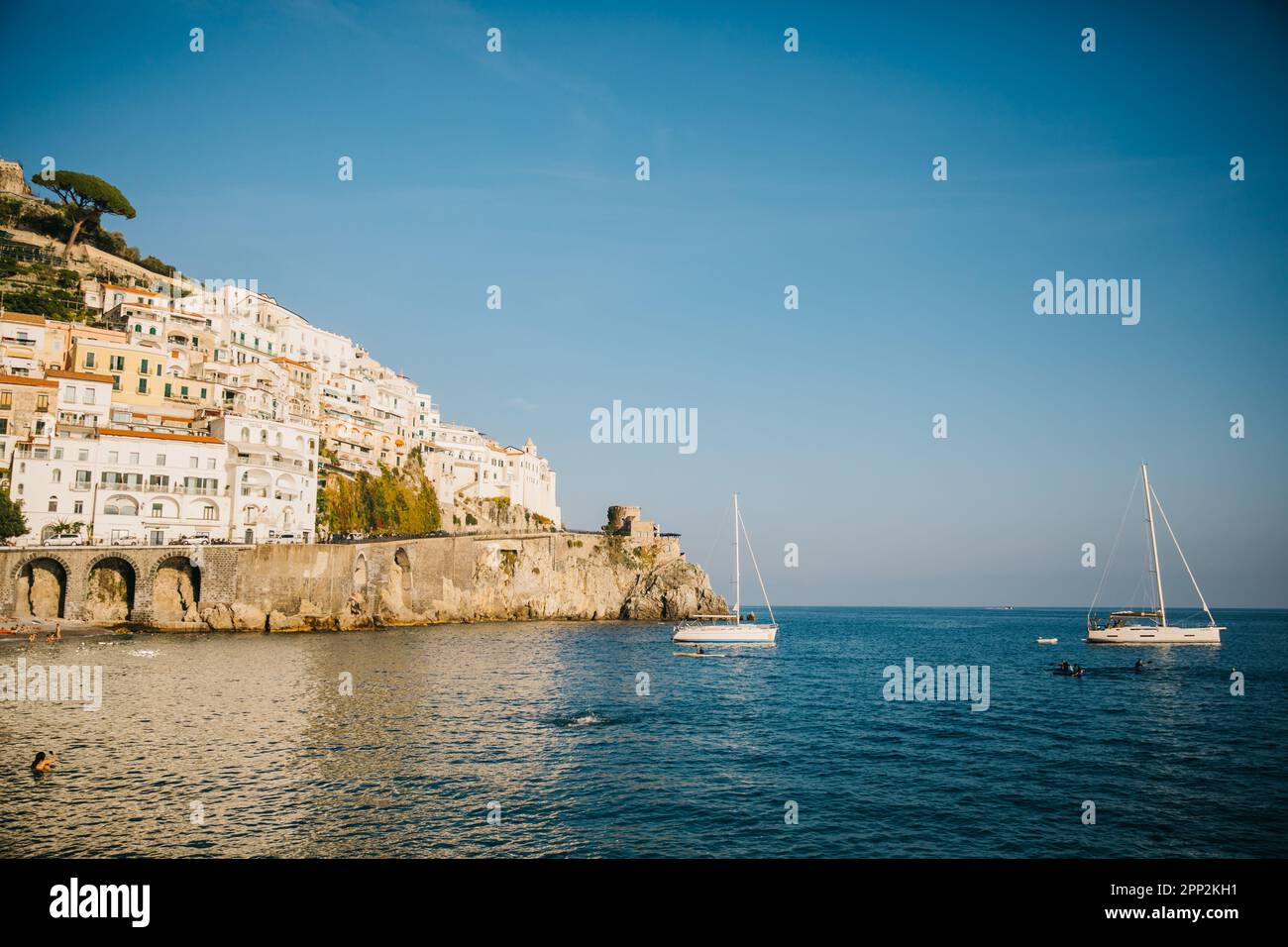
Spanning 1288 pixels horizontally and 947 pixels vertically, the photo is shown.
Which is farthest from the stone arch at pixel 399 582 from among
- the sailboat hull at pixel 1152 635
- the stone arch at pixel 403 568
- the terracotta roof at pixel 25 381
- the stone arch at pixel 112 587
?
the sailboat hull at pixel 1152 635

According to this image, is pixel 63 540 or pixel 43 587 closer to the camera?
pixel 43 587

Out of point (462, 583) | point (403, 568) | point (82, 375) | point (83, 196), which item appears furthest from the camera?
point (83, 196)

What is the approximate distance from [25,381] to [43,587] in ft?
55.3

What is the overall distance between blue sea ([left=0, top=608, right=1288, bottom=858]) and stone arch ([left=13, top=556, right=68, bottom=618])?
40.0 ft

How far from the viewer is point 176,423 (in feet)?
226

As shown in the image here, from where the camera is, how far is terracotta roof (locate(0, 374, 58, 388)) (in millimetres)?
58938

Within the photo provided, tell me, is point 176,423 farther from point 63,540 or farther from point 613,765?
point 613,765

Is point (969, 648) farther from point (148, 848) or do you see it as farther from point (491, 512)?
point (148, 848)

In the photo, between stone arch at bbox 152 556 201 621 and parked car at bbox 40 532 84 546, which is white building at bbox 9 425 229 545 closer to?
parked car at bbox 40 532 84 546

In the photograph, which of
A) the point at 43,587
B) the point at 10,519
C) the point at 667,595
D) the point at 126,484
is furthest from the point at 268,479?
the point at 667,595

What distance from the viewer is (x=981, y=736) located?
2778cm

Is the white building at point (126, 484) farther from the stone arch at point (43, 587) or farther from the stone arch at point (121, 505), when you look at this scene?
the stone arch at point (43, 587)

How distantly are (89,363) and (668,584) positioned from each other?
67529 millimetres

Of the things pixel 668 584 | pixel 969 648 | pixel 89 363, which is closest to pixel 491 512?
pixel 668 584
